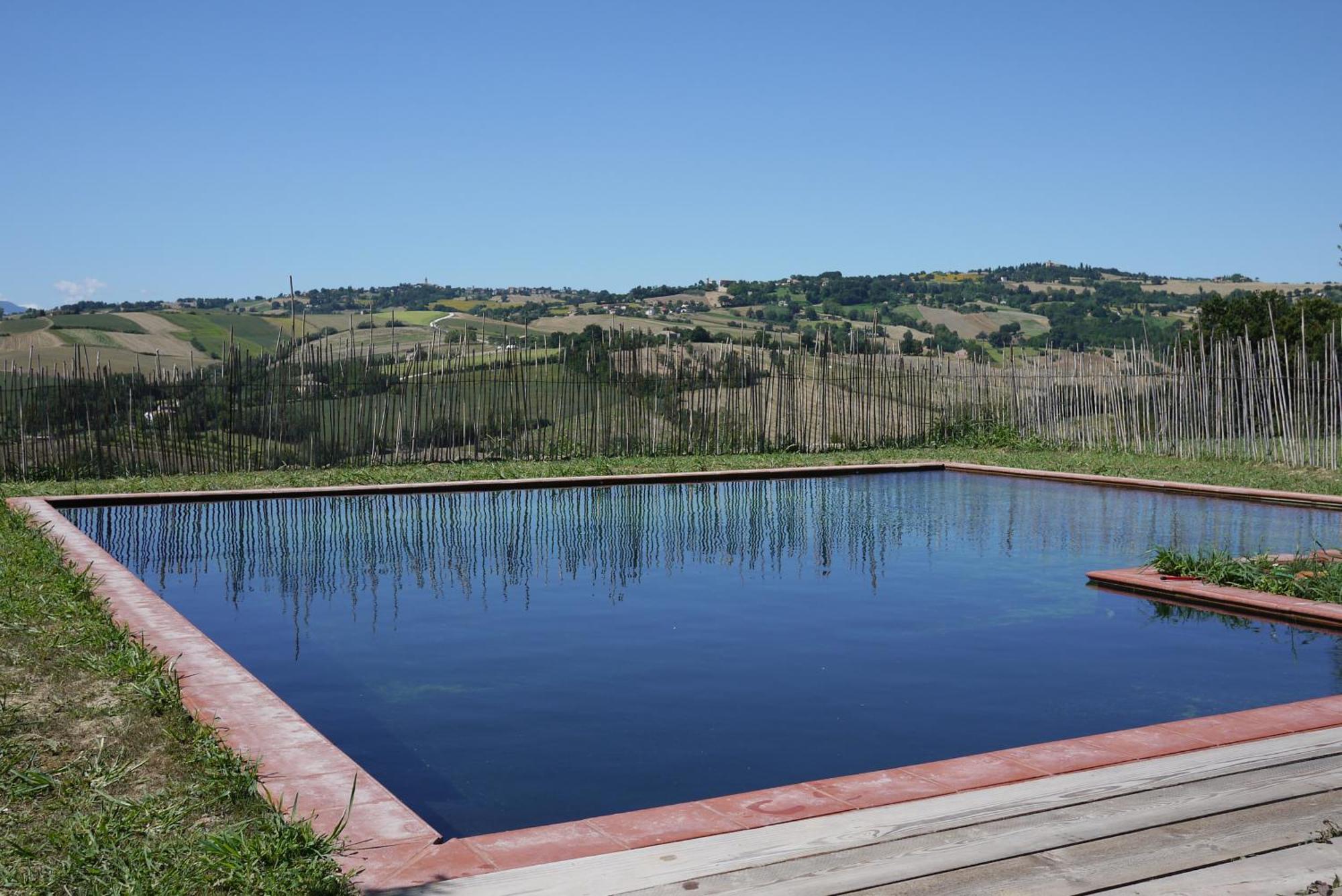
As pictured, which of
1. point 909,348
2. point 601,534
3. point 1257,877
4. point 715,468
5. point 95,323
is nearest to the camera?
point 1257,877

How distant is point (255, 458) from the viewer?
14.5 meters

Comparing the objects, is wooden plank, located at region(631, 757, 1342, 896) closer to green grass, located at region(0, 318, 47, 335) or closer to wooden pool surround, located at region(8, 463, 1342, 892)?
wooden pool surround, located at region(8, 463, 1342, 892)

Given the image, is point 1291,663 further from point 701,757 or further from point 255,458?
point 255,458

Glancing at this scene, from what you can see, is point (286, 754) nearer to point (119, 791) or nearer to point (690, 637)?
point (119, 791)

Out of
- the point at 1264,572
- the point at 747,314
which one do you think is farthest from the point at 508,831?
the point at 747,314

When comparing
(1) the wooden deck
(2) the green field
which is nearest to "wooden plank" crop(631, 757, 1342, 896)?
(1) the wooden deck

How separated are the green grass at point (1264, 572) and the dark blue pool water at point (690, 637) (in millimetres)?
440

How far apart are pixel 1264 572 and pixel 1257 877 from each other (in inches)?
186

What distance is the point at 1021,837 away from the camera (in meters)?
3.00

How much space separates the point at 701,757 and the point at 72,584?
3757mm

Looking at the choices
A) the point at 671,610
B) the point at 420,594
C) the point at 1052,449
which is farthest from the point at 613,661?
the point at 1052,449

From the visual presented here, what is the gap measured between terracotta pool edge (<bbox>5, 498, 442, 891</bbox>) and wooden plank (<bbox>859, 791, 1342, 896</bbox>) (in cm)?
116

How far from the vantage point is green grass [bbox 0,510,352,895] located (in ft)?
8.87

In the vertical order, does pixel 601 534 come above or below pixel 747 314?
below
